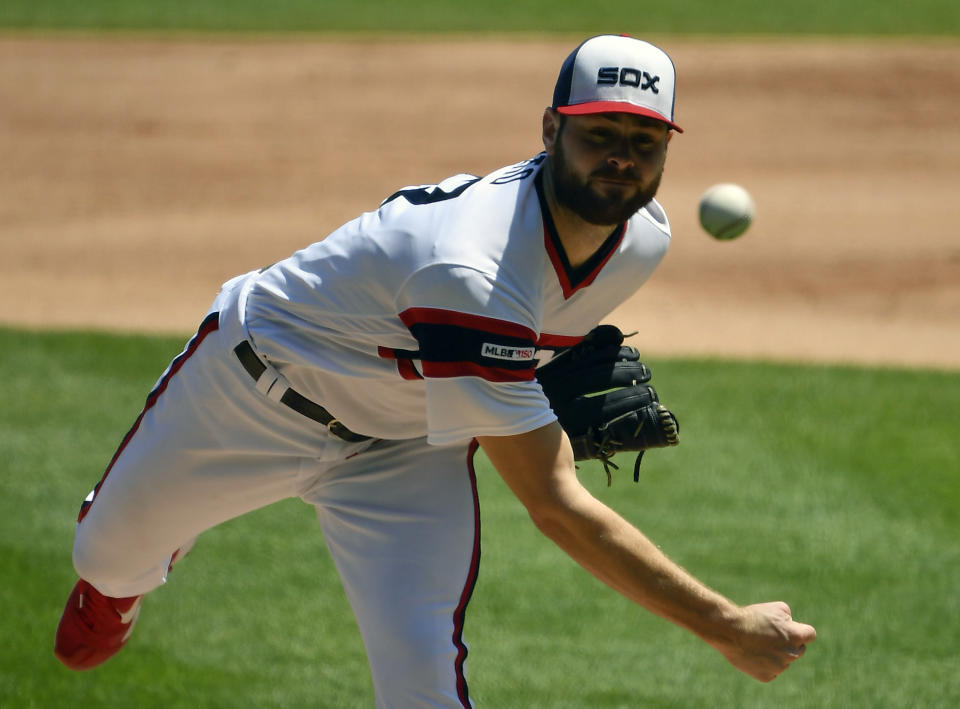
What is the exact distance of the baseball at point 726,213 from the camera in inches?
246

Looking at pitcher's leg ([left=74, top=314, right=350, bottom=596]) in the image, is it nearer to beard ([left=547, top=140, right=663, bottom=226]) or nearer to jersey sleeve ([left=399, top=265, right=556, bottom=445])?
jersey sleeve ([left=399, top=265, right=556, bottom=445])

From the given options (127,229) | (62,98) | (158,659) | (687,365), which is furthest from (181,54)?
(158,659)

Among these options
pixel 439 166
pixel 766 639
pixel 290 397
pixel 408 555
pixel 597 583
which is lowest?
pixel 597 583

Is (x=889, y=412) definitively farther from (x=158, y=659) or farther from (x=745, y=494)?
(x=158, y=659)

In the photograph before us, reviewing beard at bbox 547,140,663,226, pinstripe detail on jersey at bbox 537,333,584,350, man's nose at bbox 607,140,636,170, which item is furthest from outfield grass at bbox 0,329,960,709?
man's nose at bbox 607,140,636,170

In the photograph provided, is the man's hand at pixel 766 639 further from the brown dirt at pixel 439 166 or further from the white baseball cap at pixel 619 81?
the brown dirt at pixel 439 166

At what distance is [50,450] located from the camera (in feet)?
20.0

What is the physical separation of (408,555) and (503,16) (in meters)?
13.3

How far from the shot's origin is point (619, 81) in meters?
2.84

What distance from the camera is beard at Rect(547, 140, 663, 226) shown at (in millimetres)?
2852

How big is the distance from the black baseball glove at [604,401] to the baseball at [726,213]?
2.90 meters

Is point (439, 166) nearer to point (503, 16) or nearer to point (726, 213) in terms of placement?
point (503, 16)

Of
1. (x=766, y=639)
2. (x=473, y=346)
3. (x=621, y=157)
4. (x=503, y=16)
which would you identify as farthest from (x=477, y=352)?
(x=503, y=16)

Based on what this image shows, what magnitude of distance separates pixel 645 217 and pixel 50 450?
3.85 metres
